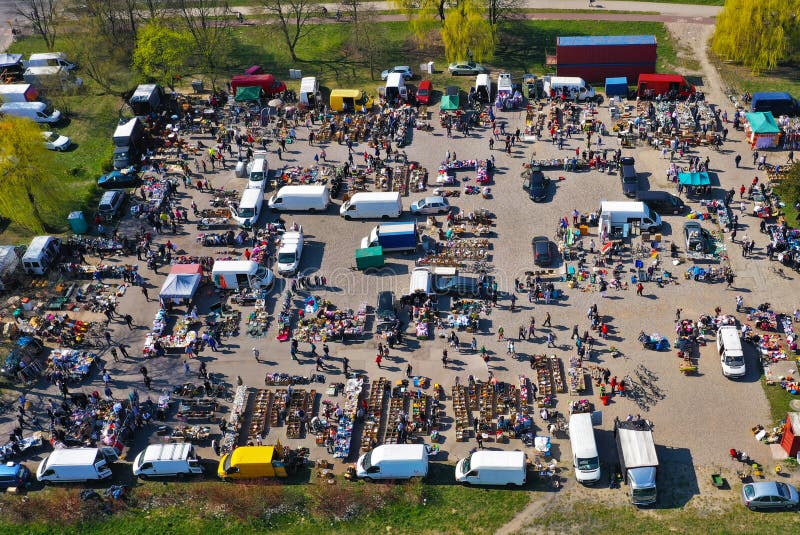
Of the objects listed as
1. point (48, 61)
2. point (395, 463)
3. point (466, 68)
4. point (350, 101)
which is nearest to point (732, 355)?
point (395, 463)

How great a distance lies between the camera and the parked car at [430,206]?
71312mm

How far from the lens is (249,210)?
236 ft

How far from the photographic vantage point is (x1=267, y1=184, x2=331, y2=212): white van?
7262 centimetres

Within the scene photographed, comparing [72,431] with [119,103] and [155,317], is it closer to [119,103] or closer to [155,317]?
[155,317]

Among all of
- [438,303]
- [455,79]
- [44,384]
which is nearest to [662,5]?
[455,79]

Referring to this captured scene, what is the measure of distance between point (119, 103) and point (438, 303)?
5062 centimetres

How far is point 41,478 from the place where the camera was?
5197 cm

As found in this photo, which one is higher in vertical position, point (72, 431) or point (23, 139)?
point (23, 139)

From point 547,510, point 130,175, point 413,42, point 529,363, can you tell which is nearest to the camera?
point 547,510

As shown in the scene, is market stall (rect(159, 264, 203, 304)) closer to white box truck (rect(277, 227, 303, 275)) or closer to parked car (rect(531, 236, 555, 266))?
white box truck (rect(277, 227, 303, 275))

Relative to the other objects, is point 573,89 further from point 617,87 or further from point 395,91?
point 395,91

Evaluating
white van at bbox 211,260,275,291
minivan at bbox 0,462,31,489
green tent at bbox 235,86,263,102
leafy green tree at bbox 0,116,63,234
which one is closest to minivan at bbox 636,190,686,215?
white van at bbox 211,260,275,291

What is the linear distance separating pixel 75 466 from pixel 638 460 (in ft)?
112

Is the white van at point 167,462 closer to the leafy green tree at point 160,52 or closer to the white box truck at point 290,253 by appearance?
the white box truck at point 290,253
